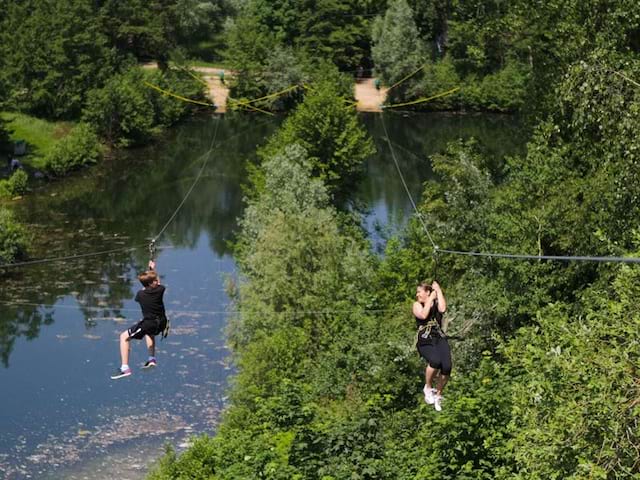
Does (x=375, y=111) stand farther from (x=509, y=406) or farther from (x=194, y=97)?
(x=509, y=406)

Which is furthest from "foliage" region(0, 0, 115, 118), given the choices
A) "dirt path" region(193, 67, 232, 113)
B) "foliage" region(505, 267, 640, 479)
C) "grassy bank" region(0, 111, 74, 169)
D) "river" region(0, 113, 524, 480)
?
A: "foliage" region(505, 267, 640, 479)

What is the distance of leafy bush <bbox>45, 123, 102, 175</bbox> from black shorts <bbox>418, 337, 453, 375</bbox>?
5158cm

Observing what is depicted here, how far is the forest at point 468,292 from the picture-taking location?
15.7m

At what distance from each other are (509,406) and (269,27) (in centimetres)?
7483

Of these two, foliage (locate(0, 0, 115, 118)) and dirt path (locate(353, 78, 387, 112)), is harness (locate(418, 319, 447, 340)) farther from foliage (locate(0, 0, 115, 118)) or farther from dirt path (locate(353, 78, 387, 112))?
dirt path (locate(353, 78, 387, 112))

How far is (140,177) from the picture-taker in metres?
64.5

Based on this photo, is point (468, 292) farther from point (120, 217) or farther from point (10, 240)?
point (120, 217)

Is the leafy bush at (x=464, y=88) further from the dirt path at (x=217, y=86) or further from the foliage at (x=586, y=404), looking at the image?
the foliage at (x=586, y=404)

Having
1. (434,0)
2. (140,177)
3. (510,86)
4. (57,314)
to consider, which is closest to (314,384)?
(57,314)

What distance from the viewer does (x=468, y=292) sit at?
28.4 m

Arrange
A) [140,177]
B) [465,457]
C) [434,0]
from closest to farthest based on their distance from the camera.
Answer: [465,457]
[140,177]
[434,0]

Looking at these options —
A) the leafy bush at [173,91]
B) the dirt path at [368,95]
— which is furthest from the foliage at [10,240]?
the dirt path at [368,95]

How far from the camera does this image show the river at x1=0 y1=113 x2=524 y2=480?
32.4 meters

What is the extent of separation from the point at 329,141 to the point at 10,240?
48.9 ft
